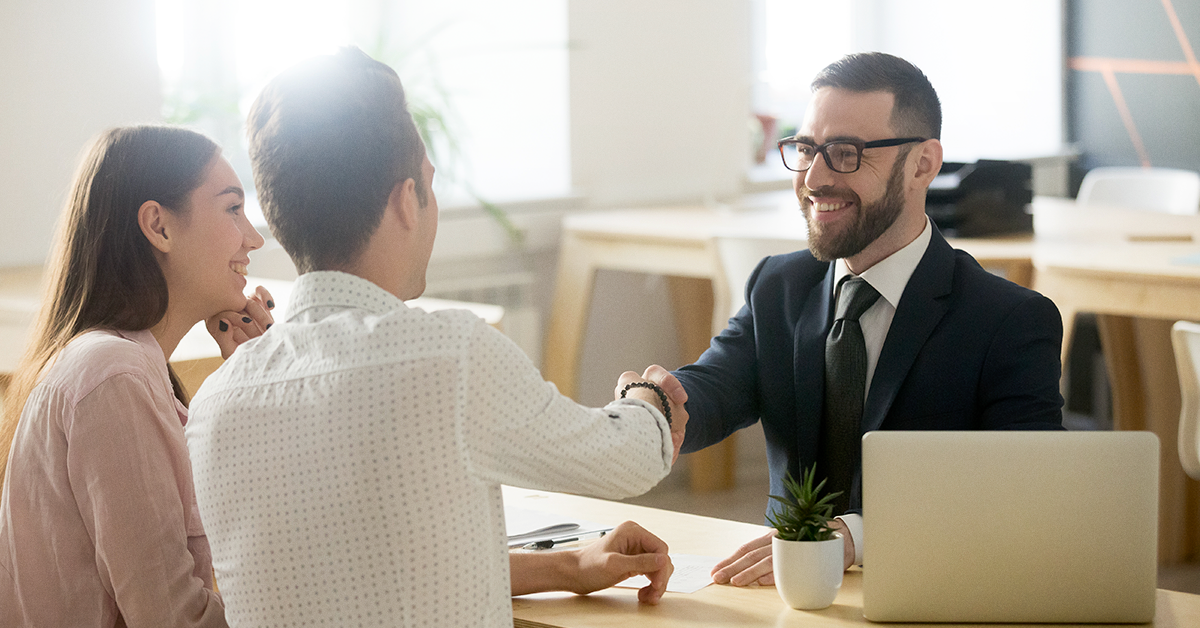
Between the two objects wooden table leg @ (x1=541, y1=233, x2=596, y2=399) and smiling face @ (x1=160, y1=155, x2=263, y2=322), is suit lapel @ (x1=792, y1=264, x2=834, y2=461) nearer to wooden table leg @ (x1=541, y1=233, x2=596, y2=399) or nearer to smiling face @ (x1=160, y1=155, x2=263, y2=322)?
smiling face @ (x1=160, y1=155, x2=263, y2=322)

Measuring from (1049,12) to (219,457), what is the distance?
569 cm

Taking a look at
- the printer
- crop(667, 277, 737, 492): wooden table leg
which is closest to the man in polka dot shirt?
the printer

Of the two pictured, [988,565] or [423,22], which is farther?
[423,22]

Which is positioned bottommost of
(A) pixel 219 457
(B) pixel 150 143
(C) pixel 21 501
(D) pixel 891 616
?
(D) pixel 891 616

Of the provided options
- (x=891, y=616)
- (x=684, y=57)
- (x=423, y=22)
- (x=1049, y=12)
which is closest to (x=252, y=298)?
(x=891, y=616)

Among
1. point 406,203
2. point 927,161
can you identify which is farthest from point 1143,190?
point 406,203

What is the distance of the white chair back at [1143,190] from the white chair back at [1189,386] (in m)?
2.13

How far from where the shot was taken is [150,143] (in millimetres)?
1612

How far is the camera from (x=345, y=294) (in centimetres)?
119

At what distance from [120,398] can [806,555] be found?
0.78m

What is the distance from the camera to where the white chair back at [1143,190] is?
481cm

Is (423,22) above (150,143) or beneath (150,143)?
above

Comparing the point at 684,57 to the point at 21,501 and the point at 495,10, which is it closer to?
the point at 495,10

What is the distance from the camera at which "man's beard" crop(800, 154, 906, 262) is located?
6.04 ft
